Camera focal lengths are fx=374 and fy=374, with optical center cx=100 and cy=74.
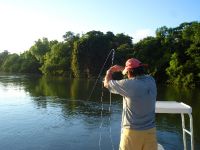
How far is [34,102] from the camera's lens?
3847 cm

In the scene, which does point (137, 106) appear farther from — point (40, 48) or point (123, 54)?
point (40, 48)

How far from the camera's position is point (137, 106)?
18.2ft

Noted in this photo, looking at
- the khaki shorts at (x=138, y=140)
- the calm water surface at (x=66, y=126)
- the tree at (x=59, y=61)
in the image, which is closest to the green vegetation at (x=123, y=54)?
the tree at (x=59, y=61)

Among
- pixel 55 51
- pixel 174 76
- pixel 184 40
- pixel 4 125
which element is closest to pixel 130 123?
pixel 4 125

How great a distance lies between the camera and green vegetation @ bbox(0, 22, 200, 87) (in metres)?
65.1

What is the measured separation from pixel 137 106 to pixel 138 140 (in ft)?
1.72

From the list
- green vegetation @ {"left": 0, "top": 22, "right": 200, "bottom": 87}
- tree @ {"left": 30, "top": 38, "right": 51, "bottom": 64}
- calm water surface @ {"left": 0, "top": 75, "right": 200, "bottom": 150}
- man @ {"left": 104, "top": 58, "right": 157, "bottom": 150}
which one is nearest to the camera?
man @ {"left": 104, "top": 58, "right": 157, "bottom": 150}

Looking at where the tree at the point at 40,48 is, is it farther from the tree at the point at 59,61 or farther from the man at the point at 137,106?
the man at the point at 137,106

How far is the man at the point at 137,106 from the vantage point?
18.1 feet

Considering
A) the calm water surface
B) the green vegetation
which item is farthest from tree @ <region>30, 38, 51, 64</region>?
the calm water surface

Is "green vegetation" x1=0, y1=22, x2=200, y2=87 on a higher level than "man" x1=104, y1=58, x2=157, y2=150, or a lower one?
higher

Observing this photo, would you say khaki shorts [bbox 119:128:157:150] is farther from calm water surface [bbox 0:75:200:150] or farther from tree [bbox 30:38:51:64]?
tree [bbox 30:38:51:64]

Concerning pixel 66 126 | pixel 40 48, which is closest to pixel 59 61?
pixel 40 48

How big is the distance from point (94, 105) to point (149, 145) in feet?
102
